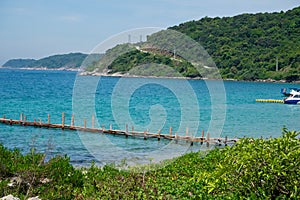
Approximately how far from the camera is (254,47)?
104 metres

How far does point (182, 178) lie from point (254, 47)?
99667 millimetres

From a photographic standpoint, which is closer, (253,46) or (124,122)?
(124,122)

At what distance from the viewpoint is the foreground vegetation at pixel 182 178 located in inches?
220

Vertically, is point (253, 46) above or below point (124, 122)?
above

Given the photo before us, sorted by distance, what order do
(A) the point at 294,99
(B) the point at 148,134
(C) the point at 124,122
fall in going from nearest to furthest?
1. (B) the point at 148,134
2. (C) the point at 124,122
3. (A) the point at 294,99

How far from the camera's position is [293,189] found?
5629mm

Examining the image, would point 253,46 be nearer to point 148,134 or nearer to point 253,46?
point 253,46

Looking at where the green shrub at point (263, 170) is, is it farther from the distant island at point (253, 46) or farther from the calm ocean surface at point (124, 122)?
the distant island at point (253, 46)

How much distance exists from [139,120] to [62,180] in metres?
28.2

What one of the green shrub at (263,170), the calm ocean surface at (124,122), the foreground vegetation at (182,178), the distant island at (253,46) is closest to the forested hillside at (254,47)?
the distant island at (253,46)

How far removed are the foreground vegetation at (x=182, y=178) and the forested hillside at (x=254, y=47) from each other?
→ 70.6m

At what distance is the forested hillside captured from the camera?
88.5m

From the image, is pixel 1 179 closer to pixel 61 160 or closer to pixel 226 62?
pixel 61 160

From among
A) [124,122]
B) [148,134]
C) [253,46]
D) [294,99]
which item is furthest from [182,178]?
[253,46]
